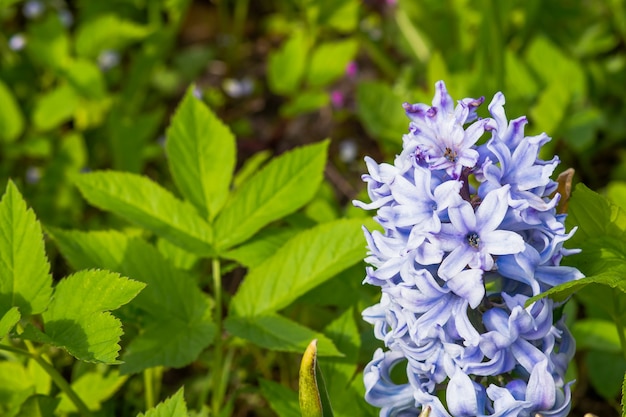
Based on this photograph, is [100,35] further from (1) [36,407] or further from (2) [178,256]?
(1) [36,407]

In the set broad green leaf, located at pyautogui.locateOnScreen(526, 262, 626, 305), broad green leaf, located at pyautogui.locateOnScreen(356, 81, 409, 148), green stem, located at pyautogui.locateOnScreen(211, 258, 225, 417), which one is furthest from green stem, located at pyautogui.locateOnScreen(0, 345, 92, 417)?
broad green leaf, located at pyautogui.locateOnScreen(356, 81, 409, 148)

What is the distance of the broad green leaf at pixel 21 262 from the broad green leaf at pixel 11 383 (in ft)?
1.32

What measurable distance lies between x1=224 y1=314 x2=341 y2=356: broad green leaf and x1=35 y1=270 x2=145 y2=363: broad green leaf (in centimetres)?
30

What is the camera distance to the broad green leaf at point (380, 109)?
2947mm

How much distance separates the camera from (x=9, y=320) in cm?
142

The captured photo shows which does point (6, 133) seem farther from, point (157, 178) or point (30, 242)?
point (30, 242)

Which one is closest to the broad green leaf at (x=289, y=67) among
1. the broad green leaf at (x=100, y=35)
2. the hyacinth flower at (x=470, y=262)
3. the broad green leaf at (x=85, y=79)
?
the broad green leaf at (x=100, y=35)

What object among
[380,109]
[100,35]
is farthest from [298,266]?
[100,35]

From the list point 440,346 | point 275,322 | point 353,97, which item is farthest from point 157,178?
point 440,346

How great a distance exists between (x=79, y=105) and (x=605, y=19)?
231 centimetres

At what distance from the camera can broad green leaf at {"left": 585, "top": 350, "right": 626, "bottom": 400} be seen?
7.14 feet

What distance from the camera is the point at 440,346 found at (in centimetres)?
134

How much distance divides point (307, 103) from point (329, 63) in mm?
230

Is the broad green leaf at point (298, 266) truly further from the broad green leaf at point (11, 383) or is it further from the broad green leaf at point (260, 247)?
the broad green leaf at point (11, 383)
